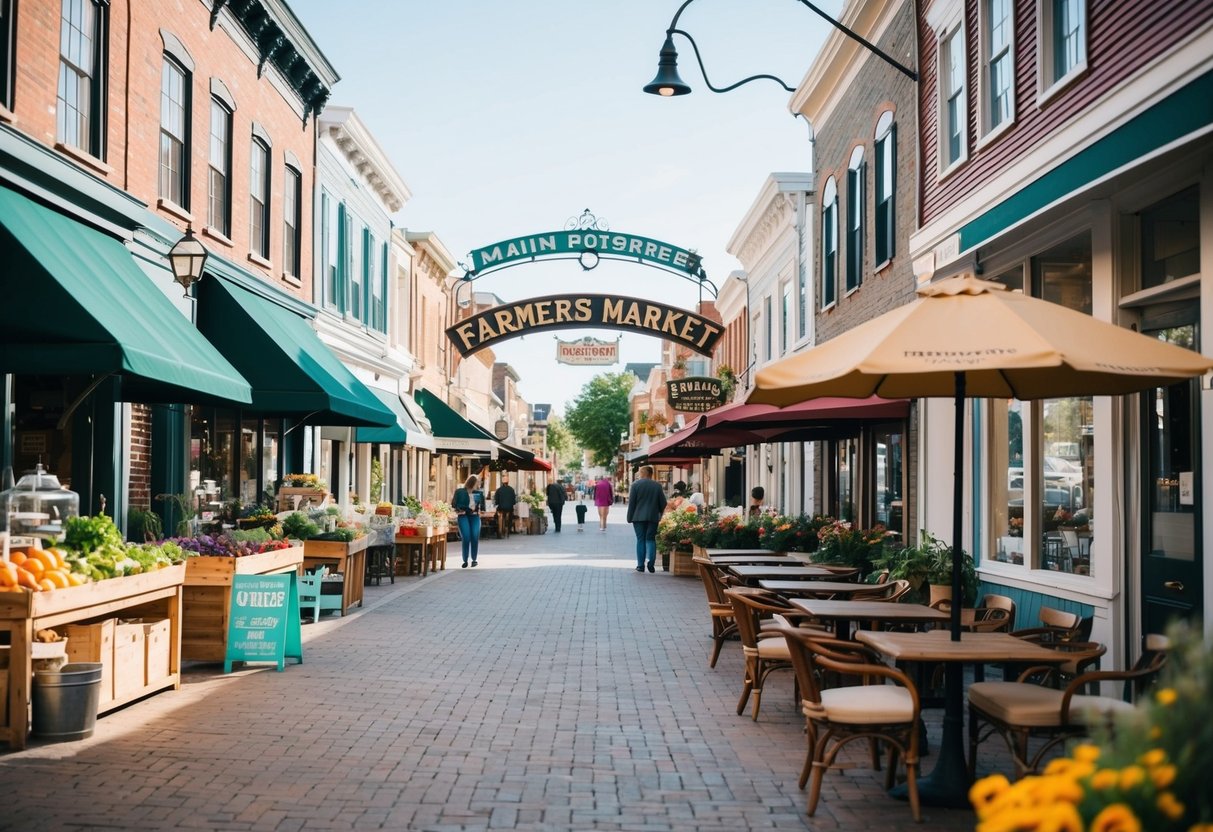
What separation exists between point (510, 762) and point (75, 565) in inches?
133

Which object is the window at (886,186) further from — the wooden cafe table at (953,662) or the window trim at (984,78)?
the wooden cafe table at (953,662)

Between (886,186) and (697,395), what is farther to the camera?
(697,395)

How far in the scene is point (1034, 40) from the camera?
10.3 metres

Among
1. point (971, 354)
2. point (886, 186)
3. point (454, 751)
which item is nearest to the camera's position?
point (971, 354)

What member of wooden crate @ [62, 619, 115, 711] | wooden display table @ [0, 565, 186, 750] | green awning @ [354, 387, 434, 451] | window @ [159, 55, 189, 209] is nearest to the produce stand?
wooden display table @ [0, 565, 186, 750]

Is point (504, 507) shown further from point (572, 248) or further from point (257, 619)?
point (257, 619)

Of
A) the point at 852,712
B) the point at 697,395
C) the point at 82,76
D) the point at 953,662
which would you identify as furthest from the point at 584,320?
the point at 852,712

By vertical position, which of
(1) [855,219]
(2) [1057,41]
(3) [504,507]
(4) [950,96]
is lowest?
(3) [504,507]

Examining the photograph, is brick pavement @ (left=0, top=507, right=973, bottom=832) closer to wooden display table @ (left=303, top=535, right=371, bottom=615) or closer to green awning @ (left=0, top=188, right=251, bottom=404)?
wooden display table @ (left=303, top=535, right=371, bottom=615)

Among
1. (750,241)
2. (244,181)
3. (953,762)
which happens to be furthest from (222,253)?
(750,241)

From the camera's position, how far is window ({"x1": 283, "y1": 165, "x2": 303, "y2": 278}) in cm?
1881

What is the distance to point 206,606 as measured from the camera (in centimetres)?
1030

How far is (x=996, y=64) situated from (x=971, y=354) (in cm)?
688

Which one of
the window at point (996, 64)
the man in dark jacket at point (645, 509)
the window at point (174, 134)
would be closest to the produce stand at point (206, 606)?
the window at point (174, 134)
